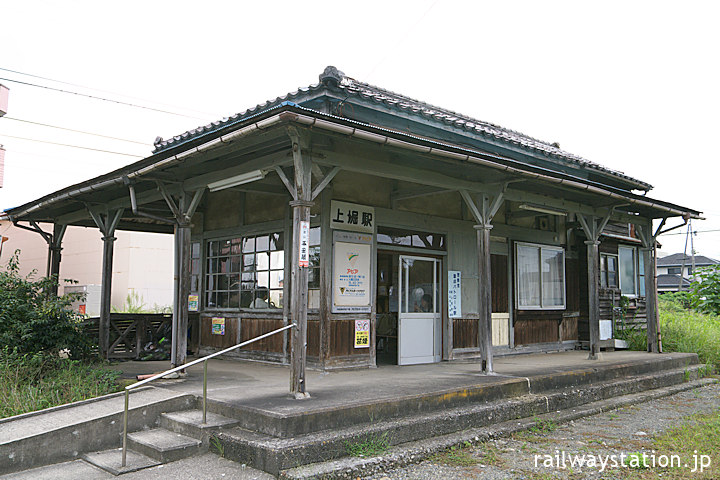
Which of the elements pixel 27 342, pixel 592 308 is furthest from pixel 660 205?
pixel 27 342

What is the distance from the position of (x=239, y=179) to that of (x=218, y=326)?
390 cm

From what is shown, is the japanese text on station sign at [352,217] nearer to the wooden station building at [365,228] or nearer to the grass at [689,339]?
the wooden station building at [365,228]

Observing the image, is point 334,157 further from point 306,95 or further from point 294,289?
point 306,95

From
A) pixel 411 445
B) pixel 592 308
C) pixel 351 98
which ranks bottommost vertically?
pixel 411 445

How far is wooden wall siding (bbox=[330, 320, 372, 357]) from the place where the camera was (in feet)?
24.9

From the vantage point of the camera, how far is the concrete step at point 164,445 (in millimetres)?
4918

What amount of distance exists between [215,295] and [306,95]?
13.2ft

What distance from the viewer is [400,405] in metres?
5.60

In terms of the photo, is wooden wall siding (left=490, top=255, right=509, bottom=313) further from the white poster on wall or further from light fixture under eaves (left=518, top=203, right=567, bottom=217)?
the white poster on wall

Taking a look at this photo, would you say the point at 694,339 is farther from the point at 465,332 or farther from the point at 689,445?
the point at 689,445

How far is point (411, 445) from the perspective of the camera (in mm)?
5316

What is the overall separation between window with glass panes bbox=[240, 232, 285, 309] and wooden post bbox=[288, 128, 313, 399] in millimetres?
2823

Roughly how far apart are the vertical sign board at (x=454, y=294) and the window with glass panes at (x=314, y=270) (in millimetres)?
2616

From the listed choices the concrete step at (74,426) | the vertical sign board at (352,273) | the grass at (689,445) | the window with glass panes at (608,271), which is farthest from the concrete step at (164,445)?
the window with glass panes at (608,271)
